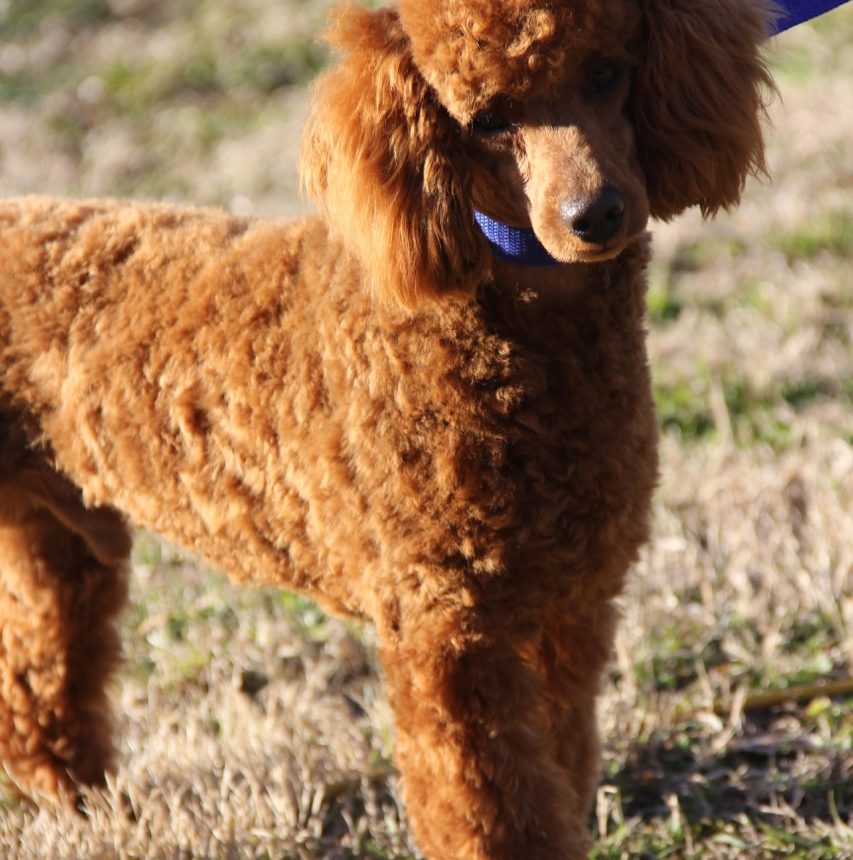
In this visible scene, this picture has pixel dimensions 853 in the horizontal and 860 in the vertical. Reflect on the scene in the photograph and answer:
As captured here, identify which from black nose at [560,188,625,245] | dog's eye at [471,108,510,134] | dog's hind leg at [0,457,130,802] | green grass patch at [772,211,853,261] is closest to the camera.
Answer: black nose at [560,188,625,245]

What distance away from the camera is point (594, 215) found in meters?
2.33

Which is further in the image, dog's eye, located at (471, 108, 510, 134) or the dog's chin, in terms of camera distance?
dog's eye, located at (471, 108, 510, 134)

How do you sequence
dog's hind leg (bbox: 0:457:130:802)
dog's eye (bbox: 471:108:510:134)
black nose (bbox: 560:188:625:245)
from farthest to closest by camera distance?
dog's hind leg (bbox: 0:457:130:802) < dog's eye (bbox: 471:108:510:134) < black nose (bbox: 560:188:625:245)

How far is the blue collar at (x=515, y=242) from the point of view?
8.50 ft

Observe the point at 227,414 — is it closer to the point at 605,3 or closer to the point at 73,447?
the point at 73,447

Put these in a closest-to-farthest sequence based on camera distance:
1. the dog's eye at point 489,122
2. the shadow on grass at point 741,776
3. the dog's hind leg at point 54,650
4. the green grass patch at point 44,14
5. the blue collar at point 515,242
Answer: the dog's eye at point 489,122
the blue collar at point 515,242
the shadow on grass at point 741,776
the dog's hind leg at point 54,650
the green grass patch at point 44,14

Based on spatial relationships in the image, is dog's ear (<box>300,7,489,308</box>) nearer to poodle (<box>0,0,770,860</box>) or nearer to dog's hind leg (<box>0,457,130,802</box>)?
poodle (<box>0,0,770,860</box>)

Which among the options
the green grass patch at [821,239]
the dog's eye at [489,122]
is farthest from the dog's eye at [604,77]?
the green grass patch at [821,239]

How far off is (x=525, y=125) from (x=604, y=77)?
0.20m

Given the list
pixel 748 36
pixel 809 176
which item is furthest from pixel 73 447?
pixel 809 176

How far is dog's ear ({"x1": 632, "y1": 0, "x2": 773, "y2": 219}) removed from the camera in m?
2.58

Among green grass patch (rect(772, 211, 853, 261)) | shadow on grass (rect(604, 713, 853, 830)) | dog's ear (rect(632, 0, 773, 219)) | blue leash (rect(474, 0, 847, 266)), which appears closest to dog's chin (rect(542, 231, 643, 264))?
blue leash (rect(474, 0, 847, 266))

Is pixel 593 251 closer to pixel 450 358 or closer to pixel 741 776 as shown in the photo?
pixel 450 358

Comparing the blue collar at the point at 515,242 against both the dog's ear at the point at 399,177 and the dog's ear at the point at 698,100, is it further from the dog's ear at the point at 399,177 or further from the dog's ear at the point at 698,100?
the dog's ear at the point at 698,100
